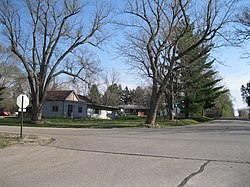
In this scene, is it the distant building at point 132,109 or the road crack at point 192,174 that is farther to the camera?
the distant building at point 132,109

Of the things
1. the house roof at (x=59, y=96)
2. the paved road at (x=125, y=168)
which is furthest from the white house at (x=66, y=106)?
the paved road at (x=125, y=168)

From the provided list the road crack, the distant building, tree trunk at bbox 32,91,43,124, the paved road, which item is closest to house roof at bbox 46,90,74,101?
tree trunk at bbox 32,91,43,124

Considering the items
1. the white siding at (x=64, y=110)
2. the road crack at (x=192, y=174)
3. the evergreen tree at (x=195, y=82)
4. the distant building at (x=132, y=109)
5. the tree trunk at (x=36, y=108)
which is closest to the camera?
the road crack at (x=192, y=174)

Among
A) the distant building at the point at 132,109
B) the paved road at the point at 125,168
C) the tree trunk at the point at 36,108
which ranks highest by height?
the distant building at the point at 132,109

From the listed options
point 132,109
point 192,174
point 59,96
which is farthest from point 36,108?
point 132,109

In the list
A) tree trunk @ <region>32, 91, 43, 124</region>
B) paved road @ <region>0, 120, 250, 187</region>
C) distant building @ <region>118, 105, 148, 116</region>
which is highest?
distant building @ <region>118, 105, 148, 116</region>

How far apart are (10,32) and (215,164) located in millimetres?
29031

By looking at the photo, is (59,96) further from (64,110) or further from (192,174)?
(192,174)

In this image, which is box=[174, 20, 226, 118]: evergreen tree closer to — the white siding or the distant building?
the white siding

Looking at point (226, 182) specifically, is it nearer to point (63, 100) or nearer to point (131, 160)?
point (131, 160)

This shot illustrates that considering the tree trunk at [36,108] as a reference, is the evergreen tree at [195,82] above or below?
above

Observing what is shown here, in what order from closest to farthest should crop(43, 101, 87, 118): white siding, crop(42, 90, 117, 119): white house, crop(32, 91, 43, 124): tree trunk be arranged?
crop(32, 91, 43, 124): tree trunk < crop(43, 101, 87, 118): white siding < crop(42, 90, 117, 119): white house

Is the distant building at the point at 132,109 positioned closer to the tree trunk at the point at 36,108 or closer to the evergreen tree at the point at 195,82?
the evergreen tree at the point at 195,82

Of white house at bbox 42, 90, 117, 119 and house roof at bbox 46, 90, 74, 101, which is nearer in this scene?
white house at bbox 42, 90, 117, 119
